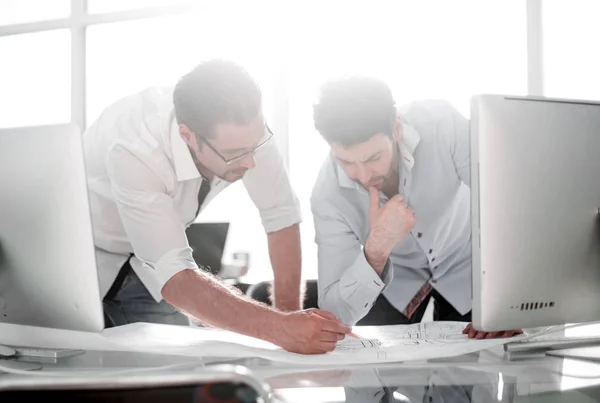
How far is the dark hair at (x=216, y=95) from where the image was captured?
5.16ft

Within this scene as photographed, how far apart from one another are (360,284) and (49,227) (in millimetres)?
822

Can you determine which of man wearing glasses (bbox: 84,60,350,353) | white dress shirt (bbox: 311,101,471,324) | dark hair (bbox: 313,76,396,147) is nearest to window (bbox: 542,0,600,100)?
white dress shirt (bbox: 311,101,471,324)

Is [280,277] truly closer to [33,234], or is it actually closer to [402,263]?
[402,263]

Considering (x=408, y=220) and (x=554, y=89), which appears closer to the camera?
(x=408, y=220)

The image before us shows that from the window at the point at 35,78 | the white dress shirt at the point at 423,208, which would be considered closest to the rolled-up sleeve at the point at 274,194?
the white dress shirt at the point at 423,208

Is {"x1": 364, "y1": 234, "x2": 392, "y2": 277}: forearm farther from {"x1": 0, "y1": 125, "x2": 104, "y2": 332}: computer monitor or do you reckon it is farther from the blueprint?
{"x1": 0, "y1": 125, "x2": 104, "y2": 332}: computer monitor

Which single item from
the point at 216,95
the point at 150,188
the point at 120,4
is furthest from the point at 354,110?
the point at 120,4

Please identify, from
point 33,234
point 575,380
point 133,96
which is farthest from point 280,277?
point 575,380

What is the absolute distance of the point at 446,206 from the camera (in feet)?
6.33

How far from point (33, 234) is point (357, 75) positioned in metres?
1.05

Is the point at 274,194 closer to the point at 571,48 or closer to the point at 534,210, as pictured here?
the point at 534,210

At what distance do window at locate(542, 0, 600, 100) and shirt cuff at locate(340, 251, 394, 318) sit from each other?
278 centimetres

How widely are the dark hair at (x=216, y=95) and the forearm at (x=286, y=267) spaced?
519mm

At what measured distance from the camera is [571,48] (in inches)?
152
